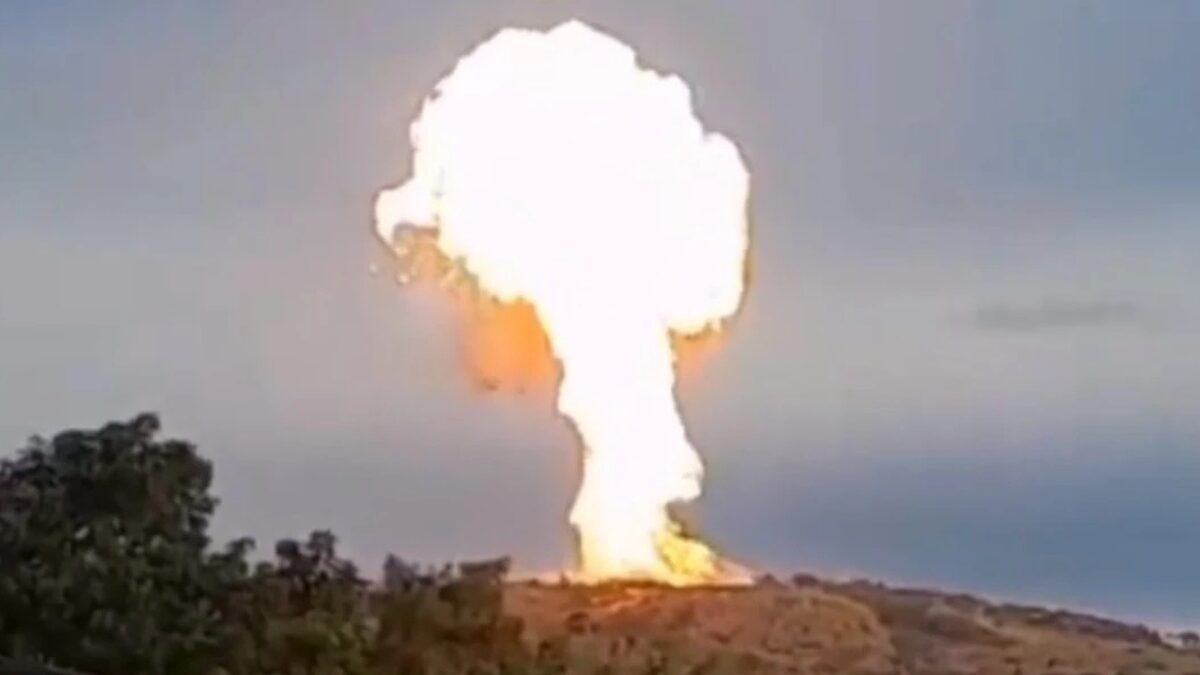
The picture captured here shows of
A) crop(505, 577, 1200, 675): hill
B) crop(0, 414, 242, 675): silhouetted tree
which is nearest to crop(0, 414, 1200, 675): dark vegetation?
crop(0, 414, 242, 675): silhouetted tree

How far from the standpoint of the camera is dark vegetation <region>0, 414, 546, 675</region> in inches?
816

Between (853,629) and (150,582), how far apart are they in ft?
80.4

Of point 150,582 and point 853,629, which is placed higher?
point 853,629

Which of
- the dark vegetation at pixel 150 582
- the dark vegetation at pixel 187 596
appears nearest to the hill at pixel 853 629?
the dark vegetation at pixel 187 596

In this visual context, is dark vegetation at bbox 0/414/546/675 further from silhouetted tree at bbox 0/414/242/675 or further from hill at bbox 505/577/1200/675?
hill at bbox 505/577/1200/675

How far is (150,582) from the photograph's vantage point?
70.0 ft

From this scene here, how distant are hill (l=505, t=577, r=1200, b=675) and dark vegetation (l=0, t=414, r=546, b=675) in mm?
13351

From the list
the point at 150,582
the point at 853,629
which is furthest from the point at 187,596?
the point at 853,629

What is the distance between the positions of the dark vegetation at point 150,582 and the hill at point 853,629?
13.4 metres

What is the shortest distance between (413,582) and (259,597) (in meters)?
2.46

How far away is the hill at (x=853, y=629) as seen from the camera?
4056cm

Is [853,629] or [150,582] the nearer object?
[150,582]

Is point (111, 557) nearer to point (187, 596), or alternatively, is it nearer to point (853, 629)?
point (187, 596)

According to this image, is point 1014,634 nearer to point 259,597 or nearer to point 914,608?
point 914,608
